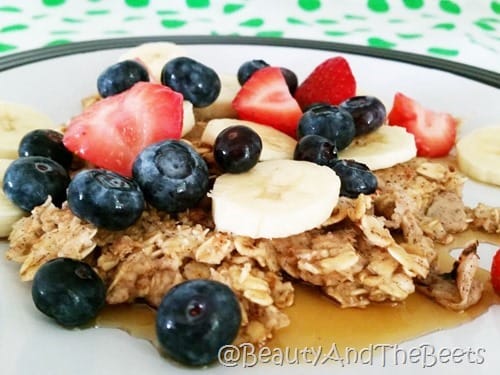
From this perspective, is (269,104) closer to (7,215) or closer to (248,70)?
(248,70)

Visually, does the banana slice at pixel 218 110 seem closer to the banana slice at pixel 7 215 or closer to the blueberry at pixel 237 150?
the blueberry at pixel 237 150

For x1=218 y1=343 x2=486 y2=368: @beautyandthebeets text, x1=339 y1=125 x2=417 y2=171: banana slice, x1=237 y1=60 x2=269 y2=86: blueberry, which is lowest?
x1=218 y1=343 x2=486 y2=368: @beautyandthebeets text

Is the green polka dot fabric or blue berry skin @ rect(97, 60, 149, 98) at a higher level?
blue berry skin @ rect(97, 60, 149, 98)

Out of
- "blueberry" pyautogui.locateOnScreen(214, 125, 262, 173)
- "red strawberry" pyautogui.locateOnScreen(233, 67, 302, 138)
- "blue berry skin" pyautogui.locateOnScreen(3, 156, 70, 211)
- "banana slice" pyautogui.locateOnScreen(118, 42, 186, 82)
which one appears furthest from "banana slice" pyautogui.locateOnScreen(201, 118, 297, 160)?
"banana slice" pyautogui.locateOnScreen(118, 42, 186, 82)

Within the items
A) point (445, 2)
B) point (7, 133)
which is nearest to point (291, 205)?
point (7, 133)

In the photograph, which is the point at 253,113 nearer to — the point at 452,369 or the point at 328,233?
the point at 328,233

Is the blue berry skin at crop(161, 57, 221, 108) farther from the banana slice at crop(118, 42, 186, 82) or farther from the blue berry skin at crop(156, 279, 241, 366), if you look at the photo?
the blue berry skin at crop(156, 279, 241, 366)

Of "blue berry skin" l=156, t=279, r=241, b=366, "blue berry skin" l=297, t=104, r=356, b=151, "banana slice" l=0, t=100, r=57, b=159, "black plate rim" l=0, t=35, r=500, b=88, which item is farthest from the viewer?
"black plate rim" l=0, t=35, r=500, b=88
